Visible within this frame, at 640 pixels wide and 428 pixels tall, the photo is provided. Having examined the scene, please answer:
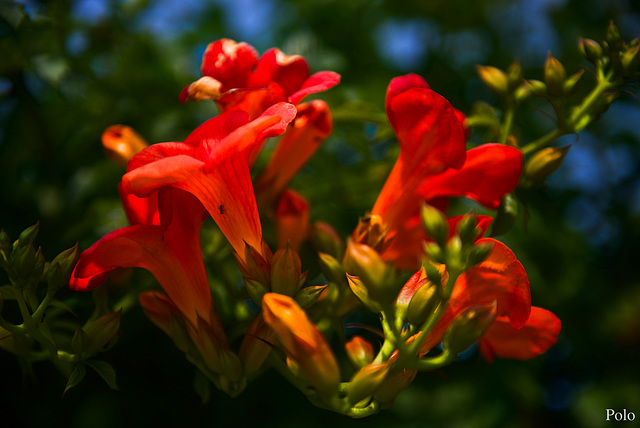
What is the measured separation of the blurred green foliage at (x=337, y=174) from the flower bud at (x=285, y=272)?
85 cm

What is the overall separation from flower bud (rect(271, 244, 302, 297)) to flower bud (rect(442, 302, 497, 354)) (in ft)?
1.36

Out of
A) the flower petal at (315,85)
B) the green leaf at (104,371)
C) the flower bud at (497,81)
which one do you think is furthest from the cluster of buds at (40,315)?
the flower bud at (497,81)

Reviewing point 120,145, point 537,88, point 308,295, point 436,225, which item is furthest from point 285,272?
point 537,88

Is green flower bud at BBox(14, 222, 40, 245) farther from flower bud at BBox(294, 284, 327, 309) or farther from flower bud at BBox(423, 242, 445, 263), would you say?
flower bud at BBox(423, 242, 445, 263)

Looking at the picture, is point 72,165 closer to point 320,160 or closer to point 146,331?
point 146,331

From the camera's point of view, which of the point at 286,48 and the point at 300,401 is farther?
the point at 286,48

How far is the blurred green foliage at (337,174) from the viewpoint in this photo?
2527 mm

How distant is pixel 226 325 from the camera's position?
6.76ft

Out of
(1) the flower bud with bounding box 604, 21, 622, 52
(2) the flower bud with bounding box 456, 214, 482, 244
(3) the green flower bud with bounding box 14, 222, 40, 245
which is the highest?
(1) the flower bud with bounding box 604, 21, 622, 52

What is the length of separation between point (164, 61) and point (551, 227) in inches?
88.5

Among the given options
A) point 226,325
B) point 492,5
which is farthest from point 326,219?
point 492,5

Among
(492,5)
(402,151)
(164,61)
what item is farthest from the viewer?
(492,5)

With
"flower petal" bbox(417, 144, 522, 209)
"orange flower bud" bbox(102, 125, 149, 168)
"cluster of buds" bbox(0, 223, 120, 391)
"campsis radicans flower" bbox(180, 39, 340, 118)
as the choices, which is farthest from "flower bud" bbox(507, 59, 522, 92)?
"cluster of buds" bbox(0, 223, 120, 391)

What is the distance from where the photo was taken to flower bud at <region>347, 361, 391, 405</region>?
4.39ft
